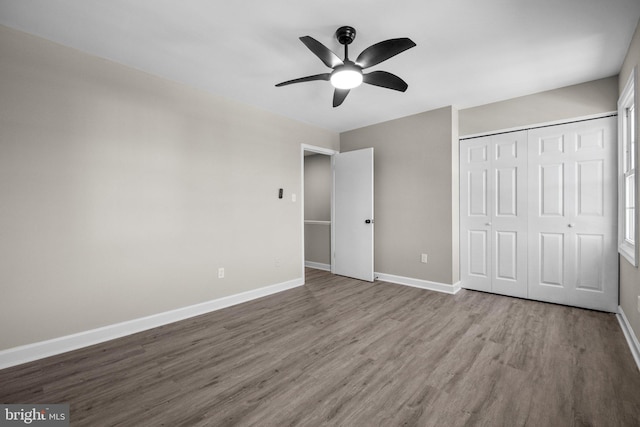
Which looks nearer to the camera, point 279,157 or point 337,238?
point 279,157

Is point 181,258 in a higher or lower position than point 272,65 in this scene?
lower

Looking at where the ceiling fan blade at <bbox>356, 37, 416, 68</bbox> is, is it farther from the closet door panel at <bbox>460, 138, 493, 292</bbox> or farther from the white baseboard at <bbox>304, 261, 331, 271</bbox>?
the white baseboard at <bbox>304, 261, 331, 271</bbox>

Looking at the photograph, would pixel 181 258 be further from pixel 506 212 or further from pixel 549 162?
pixel 549 162

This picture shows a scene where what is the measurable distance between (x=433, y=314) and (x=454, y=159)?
2.06 meters

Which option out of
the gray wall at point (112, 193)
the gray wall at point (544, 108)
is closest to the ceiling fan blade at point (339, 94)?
the gray wall at point (112, 193)

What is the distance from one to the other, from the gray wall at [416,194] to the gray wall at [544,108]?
0.30 m

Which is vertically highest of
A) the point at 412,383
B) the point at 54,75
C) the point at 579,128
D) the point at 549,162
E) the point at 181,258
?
the point at 54,75

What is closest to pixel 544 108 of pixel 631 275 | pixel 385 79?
pixel 631 275

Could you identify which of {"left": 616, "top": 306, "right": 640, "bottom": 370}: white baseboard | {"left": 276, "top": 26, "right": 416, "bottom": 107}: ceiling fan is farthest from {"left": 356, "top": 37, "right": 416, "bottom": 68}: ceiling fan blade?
{"left": 616, "top": 306, "right": 640, "bottom": 370}: white baseboard

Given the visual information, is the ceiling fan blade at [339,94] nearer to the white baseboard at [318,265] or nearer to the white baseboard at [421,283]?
the white baseboard at [421,283]

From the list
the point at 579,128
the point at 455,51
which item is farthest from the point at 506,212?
the point at 455,51

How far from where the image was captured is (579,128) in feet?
10.4

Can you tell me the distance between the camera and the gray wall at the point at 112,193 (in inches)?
86.3

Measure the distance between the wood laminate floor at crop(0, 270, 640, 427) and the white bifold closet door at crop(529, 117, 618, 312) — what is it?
0.30 meters
